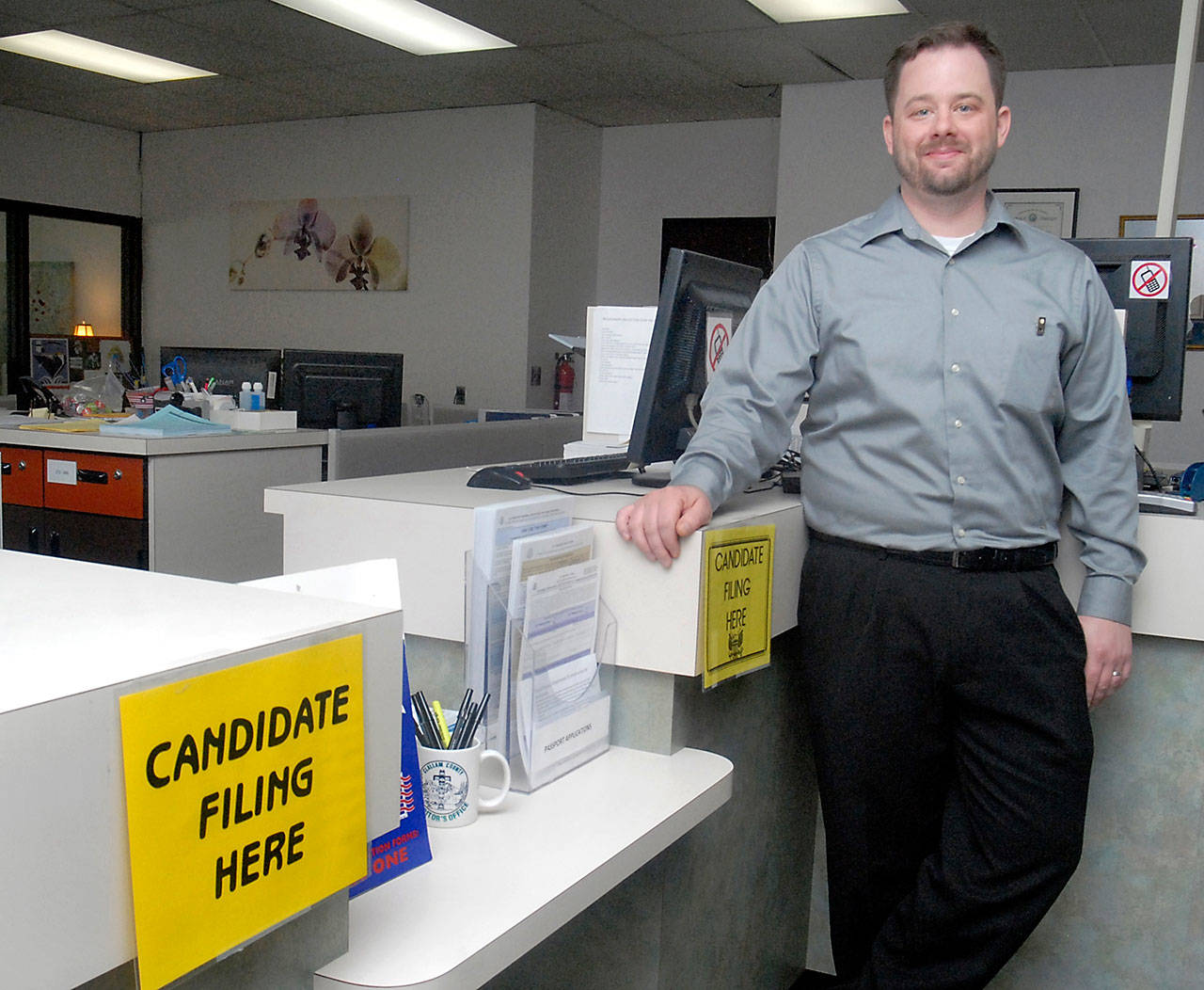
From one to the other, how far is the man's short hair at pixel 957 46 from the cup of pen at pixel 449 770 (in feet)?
3.33

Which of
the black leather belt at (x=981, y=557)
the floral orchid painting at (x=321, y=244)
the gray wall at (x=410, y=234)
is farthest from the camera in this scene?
the floral orchid painting at (x=321, y=244)

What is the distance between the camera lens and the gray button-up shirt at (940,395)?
58.2 inches

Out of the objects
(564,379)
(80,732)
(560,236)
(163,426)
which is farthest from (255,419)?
(80,732)

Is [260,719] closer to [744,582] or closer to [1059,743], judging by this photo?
[744,582]

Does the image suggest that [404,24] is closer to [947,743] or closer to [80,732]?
[947,743]

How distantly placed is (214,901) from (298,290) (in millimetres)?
6958

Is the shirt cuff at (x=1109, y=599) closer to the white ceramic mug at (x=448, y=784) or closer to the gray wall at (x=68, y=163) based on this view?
the white ceramic mug at (x=448, y=784)

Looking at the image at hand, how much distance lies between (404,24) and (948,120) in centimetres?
414

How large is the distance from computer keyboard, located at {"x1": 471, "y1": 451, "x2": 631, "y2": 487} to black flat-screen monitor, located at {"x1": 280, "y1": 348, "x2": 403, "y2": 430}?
8.25 ft

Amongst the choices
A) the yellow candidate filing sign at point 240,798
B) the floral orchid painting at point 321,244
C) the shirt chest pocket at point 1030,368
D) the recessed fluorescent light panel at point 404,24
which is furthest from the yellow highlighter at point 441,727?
the floral orchid painting at point 321,244

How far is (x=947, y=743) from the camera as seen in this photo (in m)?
1.55

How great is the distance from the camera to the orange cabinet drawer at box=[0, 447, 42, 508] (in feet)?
12.0

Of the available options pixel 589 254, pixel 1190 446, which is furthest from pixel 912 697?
pixel 589 254

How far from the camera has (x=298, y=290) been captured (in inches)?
285
